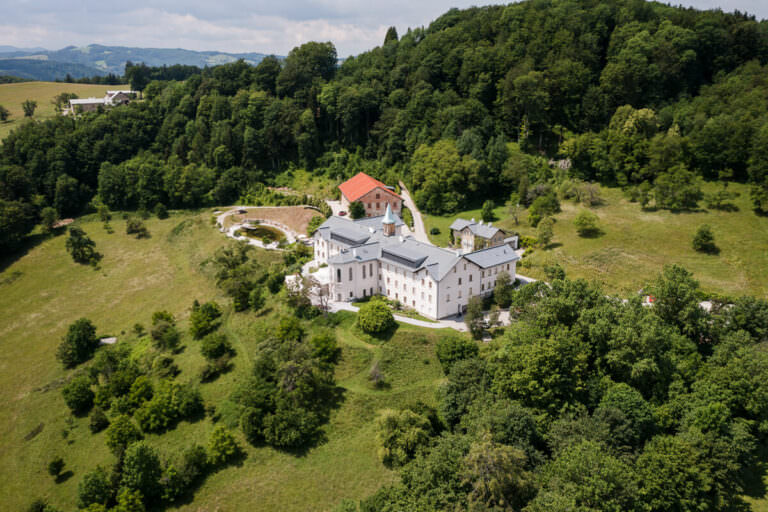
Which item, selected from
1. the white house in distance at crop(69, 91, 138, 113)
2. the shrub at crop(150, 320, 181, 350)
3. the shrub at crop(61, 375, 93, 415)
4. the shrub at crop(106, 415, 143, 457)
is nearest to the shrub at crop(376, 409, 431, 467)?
the shrub at crop(106, 415, 143, 457)

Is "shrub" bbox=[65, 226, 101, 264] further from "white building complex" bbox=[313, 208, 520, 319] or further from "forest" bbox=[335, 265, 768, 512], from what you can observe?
"forest" bbox=[335, 265, 768, 512]

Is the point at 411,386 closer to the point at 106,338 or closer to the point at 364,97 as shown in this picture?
the point at 106,338

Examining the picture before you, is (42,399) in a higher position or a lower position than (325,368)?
lower

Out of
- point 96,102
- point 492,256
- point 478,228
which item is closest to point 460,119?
point 478,228

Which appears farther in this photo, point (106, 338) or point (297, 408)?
point (106, 338)

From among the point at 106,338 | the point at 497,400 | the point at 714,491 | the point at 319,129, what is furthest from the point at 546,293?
the point at 319,129

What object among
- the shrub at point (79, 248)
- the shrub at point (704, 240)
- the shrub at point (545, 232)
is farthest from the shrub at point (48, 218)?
the shrub at point (704, 240)

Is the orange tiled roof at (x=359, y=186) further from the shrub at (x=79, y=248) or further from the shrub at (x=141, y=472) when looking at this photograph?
the shrub at (x=141, y=472)
